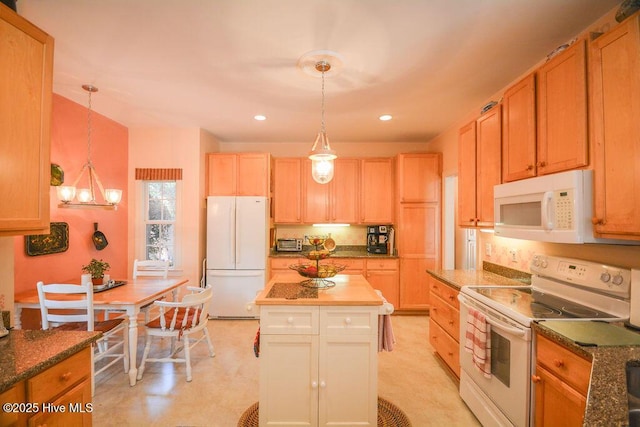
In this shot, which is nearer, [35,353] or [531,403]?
[35,353]

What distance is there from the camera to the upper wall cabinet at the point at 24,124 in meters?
1.35

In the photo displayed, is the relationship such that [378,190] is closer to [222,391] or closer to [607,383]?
[222,391]

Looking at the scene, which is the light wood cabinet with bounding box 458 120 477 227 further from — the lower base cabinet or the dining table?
the dining table

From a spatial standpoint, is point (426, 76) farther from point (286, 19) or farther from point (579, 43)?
point (286, 19)

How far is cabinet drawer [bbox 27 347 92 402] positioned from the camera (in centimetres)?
121

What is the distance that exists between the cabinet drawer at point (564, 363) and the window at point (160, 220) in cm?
427

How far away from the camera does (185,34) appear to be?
204cm

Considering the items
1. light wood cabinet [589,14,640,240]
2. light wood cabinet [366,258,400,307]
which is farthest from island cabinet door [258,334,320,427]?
light wood cabinet [366,258,400,307]

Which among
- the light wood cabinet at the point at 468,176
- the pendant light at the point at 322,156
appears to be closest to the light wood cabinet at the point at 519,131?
the light wood cabinet at the point at 468,176

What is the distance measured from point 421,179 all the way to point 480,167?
1743 mm

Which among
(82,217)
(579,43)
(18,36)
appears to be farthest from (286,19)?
(82,217)

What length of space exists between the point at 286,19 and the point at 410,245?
348cm

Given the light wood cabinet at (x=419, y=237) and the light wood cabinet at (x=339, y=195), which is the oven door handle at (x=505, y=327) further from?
the light wood cabinet at (x=339, y=195)

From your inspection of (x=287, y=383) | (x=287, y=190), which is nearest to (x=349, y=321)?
(x=287, y=383)
